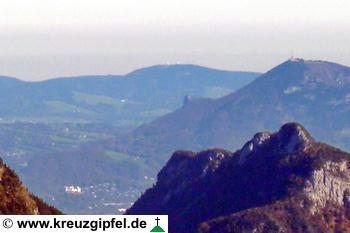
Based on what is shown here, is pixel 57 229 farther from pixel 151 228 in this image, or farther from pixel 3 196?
pixel 3 196

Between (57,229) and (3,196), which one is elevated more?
(3,196)

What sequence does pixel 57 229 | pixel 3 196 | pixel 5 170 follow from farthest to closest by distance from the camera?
pixel 5 170 < pixel 3 196 < pixel 57 229

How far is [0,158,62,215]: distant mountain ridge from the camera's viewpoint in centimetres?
12700

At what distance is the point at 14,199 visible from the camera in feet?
430

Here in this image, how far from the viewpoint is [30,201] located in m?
136

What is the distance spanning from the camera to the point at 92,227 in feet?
245

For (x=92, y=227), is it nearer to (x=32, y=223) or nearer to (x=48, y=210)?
(x=32, y=223)

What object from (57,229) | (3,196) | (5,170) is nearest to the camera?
(57,229)

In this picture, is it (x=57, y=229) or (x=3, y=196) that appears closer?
(x=57, y=229)

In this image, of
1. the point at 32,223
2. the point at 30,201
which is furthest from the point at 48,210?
the point at 32,223

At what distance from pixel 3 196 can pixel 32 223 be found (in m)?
57.1

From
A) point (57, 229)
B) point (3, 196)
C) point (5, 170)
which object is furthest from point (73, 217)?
point (5, 170)

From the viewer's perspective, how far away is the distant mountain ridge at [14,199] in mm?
127000

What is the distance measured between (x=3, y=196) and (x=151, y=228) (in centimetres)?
5902
